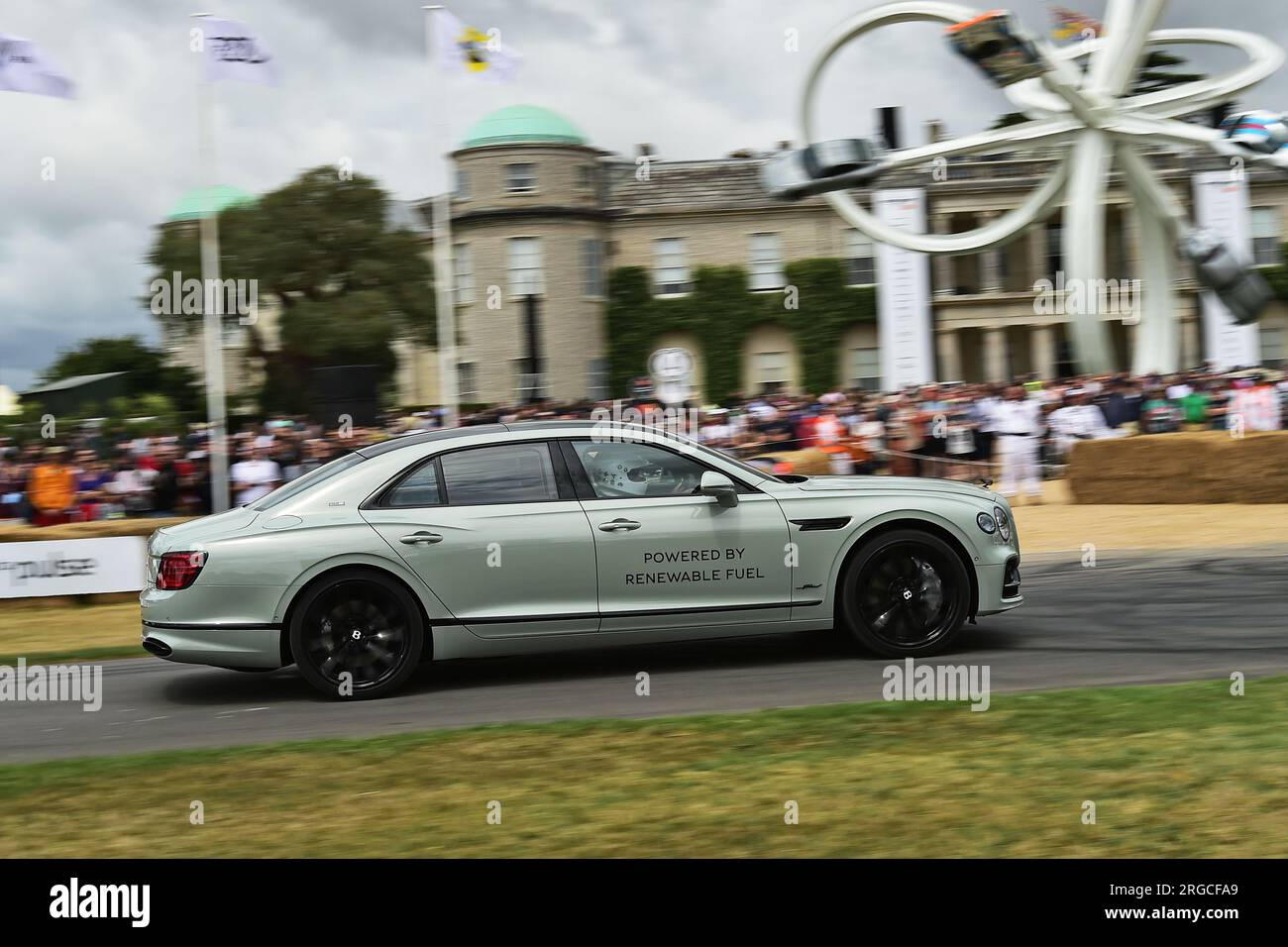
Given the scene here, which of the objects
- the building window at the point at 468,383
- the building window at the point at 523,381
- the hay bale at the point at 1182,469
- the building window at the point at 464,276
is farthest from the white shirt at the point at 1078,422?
the building window at the point at 464,276

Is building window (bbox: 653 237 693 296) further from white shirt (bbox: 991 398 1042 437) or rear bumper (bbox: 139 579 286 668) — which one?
rear bumper (bbox: 139 579 286 668)

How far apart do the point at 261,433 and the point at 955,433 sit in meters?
10.2

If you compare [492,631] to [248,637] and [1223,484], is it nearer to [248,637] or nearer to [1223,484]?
[248,637]

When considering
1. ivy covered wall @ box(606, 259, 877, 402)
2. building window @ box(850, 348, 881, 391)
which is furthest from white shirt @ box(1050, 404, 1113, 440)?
building window @ box(850, 348, 881, 391)

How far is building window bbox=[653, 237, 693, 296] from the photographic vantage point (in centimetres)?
5447

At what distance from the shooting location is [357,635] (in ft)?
27.0

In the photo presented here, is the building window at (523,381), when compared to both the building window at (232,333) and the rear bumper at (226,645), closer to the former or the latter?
the building window at (232,333)

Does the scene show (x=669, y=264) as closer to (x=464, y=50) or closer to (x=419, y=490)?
(x=464, y=50)

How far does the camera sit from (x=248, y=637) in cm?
813

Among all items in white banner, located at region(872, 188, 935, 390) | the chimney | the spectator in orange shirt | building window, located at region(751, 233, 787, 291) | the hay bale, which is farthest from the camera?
building window, located at region(751, 233, 787, 291)

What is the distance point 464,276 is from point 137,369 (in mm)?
12620

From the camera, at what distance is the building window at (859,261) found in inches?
2133

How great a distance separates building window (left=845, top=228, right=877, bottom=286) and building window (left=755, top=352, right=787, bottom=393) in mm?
3807
